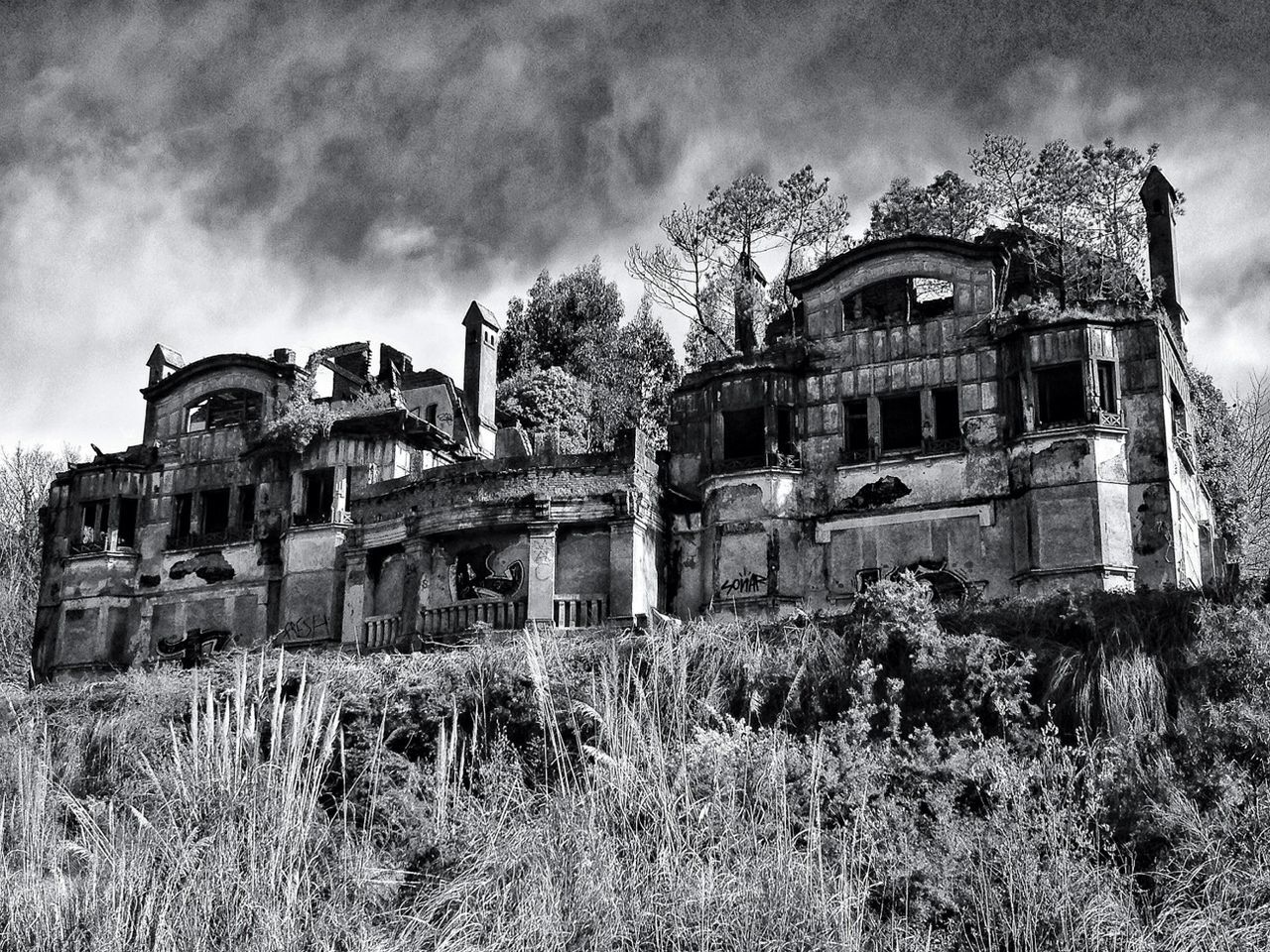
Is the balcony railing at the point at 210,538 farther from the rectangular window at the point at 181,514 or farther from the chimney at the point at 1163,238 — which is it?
the chimney at the point at 1163,238

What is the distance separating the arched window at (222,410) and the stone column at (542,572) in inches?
517

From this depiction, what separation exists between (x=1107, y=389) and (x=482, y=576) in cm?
1319

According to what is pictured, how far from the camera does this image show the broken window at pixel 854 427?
1198 inches

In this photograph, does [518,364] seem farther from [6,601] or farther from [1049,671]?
[1049,671]

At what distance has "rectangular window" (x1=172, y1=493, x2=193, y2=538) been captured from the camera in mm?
37906

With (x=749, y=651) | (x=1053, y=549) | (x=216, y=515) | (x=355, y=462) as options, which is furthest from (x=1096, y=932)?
(x=216, y=515)

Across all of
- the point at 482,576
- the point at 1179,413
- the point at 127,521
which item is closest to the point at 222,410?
the point at 127,521

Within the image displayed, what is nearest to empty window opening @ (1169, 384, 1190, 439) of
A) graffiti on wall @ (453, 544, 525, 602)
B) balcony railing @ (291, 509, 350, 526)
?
graffiti on wall @ (453, 544, 525, 602)

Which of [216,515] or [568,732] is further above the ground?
[216,515]

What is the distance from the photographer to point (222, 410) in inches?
1561

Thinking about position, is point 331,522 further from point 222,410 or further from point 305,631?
point 222,410

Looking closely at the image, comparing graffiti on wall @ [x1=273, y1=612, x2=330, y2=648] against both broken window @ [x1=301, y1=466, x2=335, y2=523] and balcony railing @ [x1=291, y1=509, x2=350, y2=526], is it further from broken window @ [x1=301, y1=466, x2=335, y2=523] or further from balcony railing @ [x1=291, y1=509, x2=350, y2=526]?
broken window @ [x1=301, y1=466, x2=335, y2=523]

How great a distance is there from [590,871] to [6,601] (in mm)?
36354

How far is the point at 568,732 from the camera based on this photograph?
1880 cm
